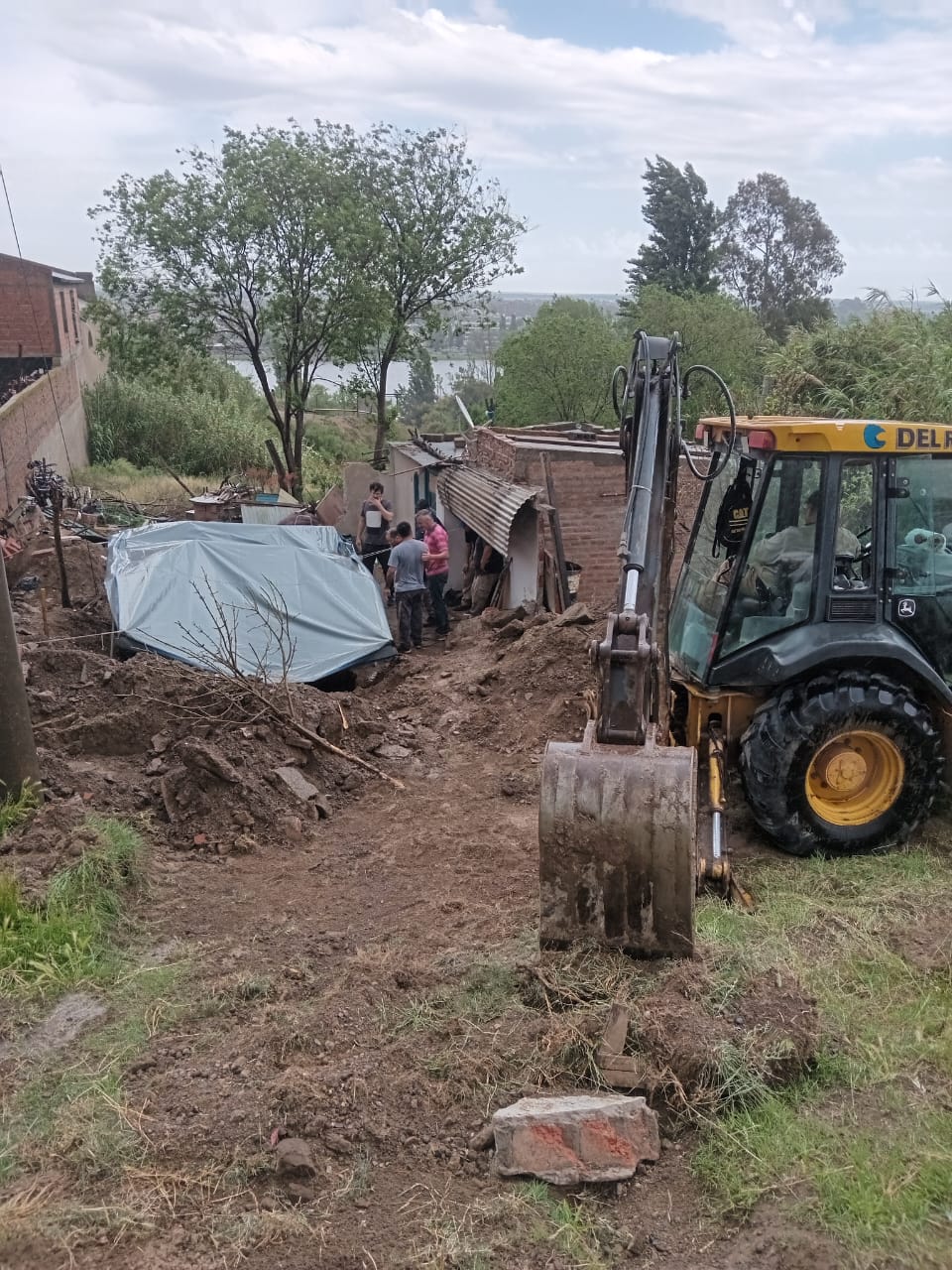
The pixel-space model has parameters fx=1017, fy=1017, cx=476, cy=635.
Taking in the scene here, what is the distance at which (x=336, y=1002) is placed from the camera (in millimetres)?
4391

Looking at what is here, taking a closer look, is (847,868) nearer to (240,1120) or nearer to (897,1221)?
(897,1221)

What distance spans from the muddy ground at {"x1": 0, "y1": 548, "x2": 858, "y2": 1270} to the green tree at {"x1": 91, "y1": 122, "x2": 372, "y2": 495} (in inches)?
502

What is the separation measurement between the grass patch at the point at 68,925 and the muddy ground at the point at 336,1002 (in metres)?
0.17

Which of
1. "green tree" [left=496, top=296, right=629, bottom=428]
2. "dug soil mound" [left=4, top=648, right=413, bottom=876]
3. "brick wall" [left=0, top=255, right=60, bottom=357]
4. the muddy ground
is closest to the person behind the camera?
the muddy ground

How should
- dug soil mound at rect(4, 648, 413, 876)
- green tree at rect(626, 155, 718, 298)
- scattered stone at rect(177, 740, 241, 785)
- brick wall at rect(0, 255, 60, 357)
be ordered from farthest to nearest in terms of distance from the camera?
green tree at rect(626, 155, 718, 298) → brick wall at rect(0, 255, 60, 357) → scattered stone at rect(177, 740, 241, 785) → dug soil mound at rect(4, 648, 413, 876)

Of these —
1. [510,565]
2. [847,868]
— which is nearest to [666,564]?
[847,868]

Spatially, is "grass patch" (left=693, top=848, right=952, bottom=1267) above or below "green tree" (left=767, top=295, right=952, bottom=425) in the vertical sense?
below

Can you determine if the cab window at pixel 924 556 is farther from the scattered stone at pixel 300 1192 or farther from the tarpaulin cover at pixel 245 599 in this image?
the tarpaulin cover at pixel 245 599

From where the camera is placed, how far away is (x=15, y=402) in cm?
1870

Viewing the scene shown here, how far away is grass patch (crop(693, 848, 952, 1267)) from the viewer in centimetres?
319

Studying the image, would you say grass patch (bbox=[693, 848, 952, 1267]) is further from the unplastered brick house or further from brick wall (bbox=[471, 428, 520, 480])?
the unplastered brick house

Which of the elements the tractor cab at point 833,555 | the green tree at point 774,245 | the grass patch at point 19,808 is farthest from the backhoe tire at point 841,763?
the green tree at point 774,245

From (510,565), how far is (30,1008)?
9.82 metres

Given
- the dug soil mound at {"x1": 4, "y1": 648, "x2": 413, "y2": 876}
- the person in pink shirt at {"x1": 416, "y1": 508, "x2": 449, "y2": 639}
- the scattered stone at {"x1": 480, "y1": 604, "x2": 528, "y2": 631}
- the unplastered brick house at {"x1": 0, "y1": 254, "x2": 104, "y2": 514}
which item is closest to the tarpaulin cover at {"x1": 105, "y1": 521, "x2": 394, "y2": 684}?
the dug soil mound at {"x1": 4, "y1": 648, "x2": 413, "y2": 876}
